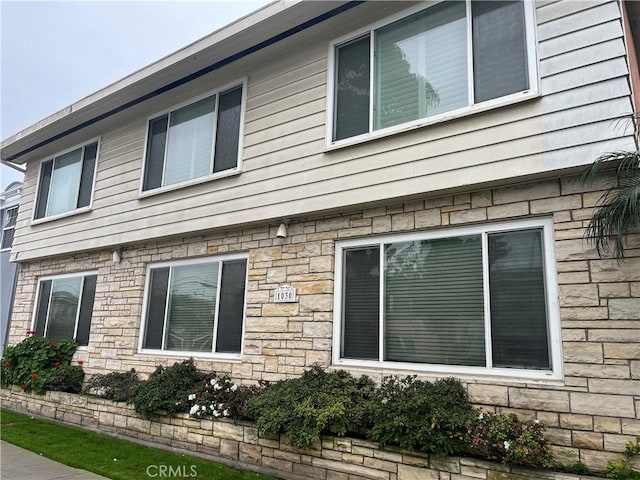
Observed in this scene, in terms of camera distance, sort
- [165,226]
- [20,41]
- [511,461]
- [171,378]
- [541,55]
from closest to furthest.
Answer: [511,461]
[541,55]
[171,378]
[165,226]
[20,41]

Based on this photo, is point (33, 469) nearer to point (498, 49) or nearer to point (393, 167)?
point (393, 167)

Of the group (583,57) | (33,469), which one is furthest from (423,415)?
(33,469)

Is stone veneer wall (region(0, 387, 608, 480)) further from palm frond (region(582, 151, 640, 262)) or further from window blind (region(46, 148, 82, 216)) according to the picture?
window blind (region(46, 148, 82, 216))

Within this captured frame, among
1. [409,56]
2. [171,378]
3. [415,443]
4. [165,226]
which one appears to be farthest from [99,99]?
[415,443]

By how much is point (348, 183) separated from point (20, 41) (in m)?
12.5

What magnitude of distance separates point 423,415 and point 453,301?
1.25m

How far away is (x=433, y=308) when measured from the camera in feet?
16.6

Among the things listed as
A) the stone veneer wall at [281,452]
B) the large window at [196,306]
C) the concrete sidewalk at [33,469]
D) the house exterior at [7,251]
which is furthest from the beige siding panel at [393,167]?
the house exterior at [7,251]

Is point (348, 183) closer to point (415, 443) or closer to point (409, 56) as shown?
point (409, 56)

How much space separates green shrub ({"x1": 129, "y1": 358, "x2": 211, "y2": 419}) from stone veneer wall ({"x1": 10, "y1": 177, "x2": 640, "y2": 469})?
26 cm

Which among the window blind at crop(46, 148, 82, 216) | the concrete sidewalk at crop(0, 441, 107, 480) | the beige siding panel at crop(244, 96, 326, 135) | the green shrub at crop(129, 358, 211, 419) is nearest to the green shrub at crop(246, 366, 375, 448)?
the green shrub at crop(129, 358, 211, 419)

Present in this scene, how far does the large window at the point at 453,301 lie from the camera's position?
4.43 metres

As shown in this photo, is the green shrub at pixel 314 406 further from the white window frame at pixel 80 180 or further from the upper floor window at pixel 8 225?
the upper floor window at pixel 8 225

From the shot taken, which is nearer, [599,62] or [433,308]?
[599,62]
